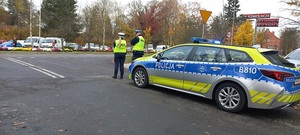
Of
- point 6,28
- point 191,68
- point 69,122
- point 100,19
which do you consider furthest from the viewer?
point 6,28

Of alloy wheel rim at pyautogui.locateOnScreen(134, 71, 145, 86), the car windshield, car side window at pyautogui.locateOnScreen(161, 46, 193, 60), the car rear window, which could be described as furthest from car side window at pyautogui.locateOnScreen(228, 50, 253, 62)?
the car windshield

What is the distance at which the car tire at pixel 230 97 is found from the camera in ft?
18.2

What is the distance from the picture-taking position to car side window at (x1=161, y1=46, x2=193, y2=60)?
676 cm

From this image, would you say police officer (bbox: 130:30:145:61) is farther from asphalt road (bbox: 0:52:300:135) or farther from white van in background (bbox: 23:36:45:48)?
white van in background (bbox: 23:36:45:48)

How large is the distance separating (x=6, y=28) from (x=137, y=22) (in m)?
24.7

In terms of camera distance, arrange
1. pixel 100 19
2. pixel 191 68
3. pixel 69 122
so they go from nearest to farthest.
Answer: pixel 69 122 < pixel 191 68 < pixel 100 19

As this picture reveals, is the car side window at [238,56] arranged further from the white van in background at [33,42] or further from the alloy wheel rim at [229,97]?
the white van in background at [33,42]

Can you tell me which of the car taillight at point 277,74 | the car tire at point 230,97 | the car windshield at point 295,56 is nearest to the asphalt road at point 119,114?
the car tire at point 230,97

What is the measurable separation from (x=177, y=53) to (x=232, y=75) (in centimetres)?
181

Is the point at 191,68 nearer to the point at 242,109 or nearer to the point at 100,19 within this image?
the point at 242,109

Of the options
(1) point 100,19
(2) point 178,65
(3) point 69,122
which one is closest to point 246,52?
(2) point 178,65

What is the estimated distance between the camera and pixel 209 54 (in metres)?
6.21

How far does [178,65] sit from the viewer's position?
6754mm

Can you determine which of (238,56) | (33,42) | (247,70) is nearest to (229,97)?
(247,70)
